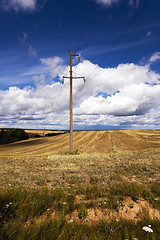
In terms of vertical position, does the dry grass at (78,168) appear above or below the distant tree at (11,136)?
above

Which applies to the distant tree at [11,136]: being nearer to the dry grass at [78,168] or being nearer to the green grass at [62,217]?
the dry grass at [78,168]

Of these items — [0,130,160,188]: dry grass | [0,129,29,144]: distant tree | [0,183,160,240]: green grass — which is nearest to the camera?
[0,183,160,240]: green grass

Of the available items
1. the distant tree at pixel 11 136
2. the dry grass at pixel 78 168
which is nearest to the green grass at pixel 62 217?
the dry grass at pixel 78 168

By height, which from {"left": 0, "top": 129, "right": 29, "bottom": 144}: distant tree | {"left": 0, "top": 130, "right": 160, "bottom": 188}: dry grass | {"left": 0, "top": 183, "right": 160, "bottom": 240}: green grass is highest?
{"left": 0, "top": 183, "right": 160, "bottom": 240}: green grass

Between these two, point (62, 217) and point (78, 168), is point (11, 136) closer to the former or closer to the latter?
point (78, 168)

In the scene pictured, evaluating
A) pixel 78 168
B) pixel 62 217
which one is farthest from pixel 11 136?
pixel 62 217

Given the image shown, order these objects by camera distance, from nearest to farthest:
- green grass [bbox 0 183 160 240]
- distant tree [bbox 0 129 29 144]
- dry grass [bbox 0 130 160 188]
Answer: green grass [bbox 0 183 160 240], dry grass [bbox 0 130 160 188], distant tree [bbox 0 129 29 144]

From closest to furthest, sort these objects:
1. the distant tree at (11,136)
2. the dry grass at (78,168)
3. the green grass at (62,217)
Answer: the green grass at (62,217) < the dry grass at (78,168) < the distant tree at (11,136)

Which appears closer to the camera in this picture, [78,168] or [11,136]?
[78,168]

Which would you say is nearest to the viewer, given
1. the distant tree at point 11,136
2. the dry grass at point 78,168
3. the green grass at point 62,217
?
the green grass at point 62,217

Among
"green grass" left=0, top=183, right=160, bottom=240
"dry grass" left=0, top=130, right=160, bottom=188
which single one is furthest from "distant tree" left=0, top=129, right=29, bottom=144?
"green grass" left=0, top=183, right=160, bottom=240

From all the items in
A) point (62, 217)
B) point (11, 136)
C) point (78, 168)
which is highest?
point (62, 217)

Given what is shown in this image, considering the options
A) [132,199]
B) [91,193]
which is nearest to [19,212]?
[91,193]

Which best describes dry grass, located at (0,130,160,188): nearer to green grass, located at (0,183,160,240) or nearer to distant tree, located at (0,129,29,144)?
green grass, located at (0,183,160,240)
